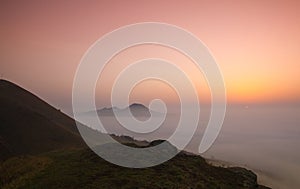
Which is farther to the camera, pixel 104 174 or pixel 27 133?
pixel 27 133

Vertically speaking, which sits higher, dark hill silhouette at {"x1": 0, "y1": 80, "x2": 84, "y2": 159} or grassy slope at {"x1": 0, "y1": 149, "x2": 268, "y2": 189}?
dark hill silhouette at {"x1": 0, "y1": 80, "x2": 84, "y2": 159}

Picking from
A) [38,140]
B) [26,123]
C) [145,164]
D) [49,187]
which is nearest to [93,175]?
[49,187]

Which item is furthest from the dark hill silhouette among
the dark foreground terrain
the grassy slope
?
the dark foreground terrain

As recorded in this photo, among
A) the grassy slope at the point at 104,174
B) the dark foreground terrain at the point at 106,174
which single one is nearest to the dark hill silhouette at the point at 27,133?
the grassy slope at the point at 104,174

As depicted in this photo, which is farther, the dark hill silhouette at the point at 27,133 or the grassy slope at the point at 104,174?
the dark hill silhouette at the point at 27,133

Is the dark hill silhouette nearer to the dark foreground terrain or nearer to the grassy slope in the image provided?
the grassy slope

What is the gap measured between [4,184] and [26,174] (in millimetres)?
2915

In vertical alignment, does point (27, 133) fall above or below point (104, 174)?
above

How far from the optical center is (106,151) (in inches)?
1729

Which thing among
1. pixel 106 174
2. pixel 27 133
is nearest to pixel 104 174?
pixel 106 174

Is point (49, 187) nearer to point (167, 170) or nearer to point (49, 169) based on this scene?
Result: point (49, 169)

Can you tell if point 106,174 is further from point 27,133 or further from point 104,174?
point 27,133

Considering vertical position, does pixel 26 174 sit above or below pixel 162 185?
below

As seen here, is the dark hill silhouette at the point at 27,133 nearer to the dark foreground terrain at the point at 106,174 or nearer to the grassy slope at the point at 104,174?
the grassy slope at the point at 104,174
